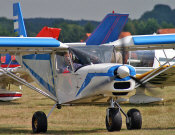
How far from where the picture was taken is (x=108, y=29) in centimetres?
1880

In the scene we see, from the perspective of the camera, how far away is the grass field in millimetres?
10109

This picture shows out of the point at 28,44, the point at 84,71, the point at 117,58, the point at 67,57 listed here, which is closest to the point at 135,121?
the point at 117,58

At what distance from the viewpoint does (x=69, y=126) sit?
1137 centimetres

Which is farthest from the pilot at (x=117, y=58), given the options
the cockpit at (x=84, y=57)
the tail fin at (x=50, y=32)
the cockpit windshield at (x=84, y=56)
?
the tail fin at (x=50, y=32)

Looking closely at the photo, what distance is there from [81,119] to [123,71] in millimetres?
4512

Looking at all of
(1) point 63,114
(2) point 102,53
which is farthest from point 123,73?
(1) point 63,114

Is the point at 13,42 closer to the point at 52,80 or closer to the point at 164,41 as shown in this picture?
the point at 52,80

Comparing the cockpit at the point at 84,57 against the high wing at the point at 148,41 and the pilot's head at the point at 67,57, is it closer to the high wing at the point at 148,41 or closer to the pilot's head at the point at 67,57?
the pilot's head at the point at 67,57

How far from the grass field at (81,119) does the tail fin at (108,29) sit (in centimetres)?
296

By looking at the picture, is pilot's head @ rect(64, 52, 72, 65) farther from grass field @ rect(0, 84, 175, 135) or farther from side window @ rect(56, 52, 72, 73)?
grass field @ rect(0, 84, 175, 135)

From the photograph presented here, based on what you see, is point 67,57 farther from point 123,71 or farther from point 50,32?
point 50,32

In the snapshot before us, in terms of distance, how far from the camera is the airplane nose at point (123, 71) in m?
8.48

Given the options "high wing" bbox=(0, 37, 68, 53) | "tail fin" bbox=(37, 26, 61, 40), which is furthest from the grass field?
"tail fin" bbox=(37, 26, 61, 40)

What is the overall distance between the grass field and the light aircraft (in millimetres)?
486
